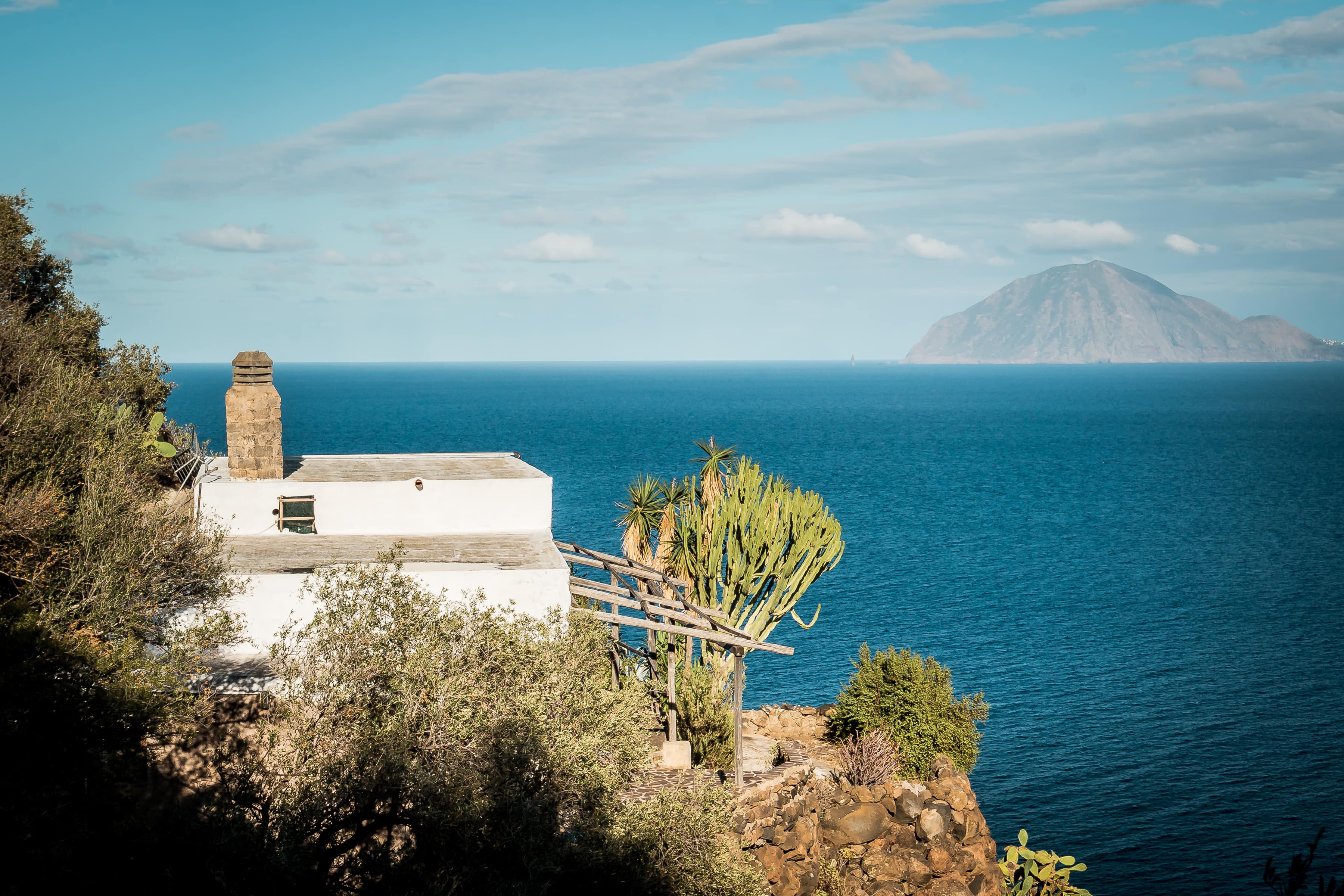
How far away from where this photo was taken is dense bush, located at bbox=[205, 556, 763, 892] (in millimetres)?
13172

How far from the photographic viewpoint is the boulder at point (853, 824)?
70.3ft

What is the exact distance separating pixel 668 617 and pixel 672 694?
168 centimetres

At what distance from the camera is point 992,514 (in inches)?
3354

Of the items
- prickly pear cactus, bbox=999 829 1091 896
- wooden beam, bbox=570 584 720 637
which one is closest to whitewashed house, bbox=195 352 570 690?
wooden beam, bbox=570 584 720 637

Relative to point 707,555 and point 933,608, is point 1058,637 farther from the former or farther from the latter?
point 707,555

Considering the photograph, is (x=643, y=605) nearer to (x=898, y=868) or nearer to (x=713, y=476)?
(x=898, y=868)

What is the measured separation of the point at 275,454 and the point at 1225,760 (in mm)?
31980

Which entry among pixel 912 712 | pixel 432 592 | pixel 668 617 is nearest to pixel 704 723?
pixel 668 617

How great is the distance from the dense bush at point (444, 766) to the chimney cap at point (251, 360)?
35.5 feet

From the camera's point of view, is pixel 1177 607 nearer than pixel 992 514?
Yes

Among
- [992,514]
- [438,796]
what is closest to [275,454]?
[438,796]

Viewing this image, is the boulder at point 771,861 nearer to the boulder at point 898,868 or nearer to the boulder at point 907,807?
the boulder at point 898,868

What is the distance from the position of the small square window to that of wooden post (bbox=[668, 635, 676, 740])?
8.80 m

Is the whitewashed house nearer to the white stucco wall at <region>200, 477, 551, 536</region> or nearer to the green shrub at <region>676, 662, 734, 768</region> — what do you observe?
the white stucco wall at <region>200, 477, 551, 536</region>
